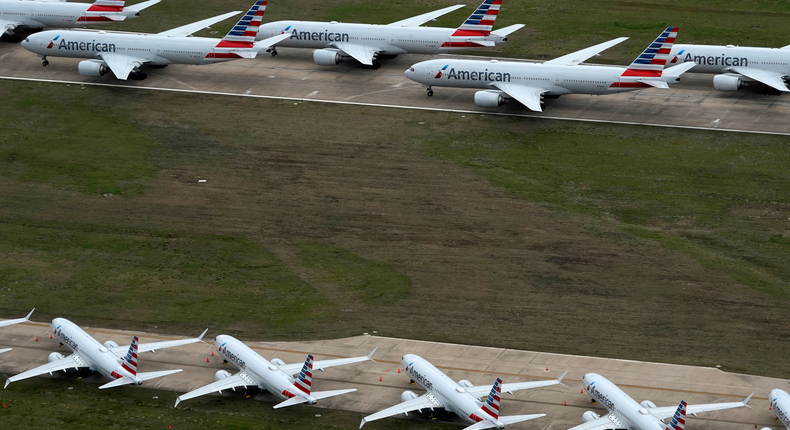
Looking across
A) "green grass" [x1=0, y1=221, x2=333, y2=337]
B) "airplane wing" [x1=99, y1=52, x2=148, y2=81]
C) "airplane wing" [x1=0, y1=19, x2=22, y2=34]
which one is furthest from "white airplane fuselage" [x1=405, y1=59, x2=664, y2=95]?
"airplane wing" [x1=0, y1=19, x2=22, y2=34]

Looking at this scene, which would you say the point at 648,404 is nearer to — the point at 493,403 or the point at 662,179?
the point at 493,403

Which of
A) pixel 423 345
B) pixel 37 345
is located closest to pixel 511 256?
pixel 423 345

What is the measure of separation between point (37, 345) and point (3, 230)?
1694 cm

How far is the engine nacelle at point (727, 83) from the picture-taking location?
103312 mm

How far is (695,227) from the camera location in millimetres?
83250

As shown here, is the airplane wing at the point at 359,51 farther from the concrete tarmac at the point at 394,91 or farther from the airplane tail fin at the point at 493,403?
the airplane tail fin at the point at 493,403

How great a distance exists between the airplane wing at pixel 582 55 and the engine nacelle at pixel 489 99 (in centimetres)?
711

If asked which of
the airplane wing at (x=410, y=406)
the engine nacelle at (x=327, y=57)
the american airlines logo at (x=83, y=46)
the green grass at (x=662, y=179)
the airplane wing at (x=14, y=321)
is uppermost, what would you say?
the american airlines logo at (x=83, y=46)

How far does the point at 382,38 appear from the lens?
4444 inches

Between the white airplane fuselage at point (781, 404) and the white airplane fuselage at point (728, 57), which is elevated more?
the white airplane fuselage at point (728, 57)

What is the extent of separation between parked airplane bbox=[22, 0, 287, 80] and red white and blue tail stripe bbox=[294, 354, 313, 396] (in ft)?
172

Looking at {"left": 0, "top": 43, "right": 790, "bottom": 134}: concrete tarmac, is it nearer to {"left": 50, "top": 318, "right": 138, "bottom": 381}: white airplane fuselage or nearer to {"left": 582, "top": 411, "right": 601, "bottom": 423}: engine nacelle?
{"left": 50, "top": 318, "right": 138, "bottom": 381}: white airplane fuselage

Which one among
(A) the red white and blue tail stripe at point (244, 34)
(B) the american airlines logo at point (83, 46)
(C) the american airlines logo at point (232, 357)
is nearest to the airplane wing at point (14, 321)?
(C) the american airlines logo at point (232, 357)

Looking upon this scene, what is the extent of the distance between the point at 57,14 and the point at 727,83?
7169 centimetres
